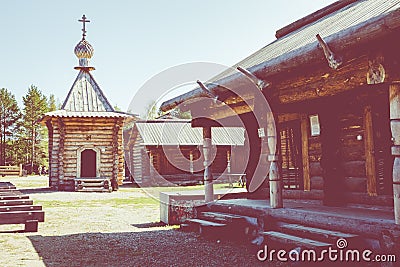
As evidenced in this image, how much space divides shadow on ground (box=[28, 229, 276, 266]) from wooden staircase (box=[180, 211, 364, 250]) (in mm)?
291

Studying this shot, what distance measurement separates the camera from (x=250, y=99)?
7.64m

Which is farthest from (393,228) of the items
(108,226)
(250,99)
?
(108,226)

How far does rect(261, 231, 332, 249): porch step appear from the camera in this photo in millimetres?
5199

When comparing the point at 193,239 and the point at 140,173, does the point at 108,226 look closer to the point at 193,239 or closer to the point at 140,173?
the point at 193,239

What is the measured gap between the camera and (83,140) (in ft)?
70.8

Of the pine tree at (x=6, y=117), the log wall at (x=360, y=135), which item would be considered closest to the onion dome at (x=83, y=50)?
the log wall at (x=360, y=135)

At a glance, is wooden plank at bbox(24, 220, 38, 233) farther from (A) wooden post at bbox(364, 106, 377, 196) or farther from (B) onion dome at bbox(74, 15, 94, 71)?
(B) onion dome at bbox(74, 15, 94, 71)

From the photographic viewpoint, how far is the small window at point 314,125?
8461 millimetres

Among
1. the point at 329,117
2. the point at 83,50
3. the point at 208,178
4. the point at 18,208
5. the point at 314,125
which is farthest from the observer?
the point at 83,50

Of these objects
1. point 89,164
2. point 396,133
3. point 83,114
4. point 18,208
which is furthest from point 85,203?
point 396,133

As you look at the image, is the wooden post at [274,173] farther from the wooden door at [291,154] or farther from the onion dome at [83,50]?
the onion dome at [83,50]

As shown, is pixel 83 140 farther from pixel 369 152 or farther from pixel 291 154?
pixel 369 152

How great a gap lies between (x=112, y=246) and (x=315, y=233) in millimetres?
3631

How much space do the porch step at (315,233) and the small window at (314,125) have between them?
2.73 m
